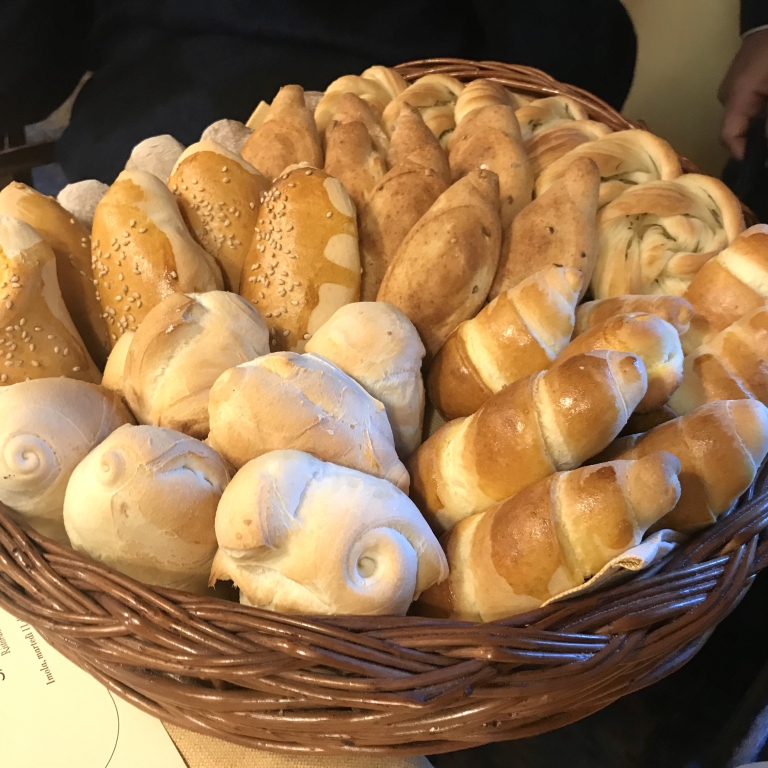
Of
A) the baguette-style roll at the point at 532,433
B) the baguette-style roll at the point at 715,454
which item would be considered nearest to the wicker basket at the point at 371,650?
the baguette-style roll at the point at 715,454

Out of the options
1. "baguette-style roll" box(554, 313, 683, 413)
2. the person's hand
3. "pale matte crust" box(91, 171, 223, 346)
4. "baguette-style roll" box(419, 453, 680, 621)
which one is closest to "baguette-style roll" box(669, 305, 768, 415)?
"baguette-style roll" box(554, 313, 683, 413)

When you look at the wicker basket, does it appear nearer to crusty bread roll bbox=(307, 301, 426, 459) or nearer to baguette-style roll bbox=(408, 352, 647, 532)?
baguette-style roll bbox=(408, 352, 647, 532)

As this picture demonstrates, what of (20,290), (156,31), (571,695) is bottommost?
(571,695)

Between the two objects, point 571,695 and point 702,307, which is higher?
point 702,307

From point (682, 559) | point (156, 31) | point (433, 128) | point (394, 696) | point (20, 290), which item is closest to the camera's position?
point (394, 696)

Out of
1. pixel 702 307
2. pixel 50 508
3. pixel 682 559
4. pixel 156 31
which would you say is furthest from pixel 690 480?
pixel 156 31

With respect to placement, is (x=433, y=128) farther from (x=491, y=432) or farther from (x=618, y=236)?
(x=491, y=432)

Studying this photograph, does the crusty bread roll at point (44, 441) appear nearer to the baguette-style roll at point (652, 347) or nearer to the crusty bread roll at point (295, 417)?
the crusty bread roll at point (295, 417)
